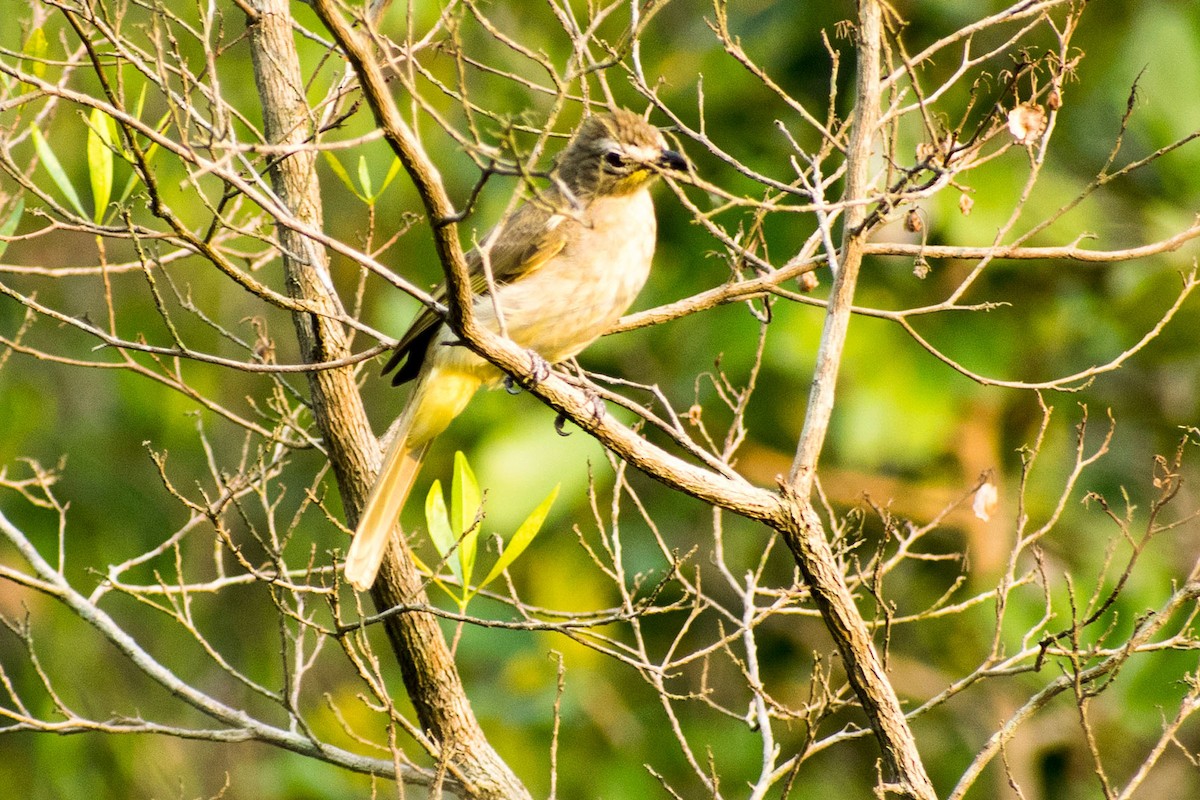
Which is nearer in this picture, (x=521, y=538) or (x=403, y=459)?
(x=521, y=538)

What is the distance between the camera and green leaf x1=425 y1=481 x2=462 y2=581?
12.5ft

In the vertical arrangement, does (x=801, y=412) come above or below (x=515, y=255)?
below

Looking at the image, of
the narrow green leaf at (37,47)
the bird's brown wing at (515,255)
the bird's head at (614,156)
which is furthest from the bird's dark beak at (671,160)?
the narrow green leaf at (37,47)

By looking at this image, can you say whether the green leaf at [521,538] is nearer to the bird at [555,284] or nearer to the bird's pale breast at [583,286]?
the bird at [555,284]

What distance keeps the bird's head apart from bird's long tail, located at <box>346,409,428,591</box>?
1071 millimetres

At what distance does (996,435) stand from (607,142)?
10.7ft

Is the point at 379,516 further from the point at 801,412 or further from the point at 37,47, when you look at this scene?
the point at 801,412

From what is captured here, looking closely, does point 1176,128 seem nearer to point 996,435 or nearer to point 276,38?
point 996,435

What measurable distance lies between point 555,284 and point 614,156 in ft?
1.62

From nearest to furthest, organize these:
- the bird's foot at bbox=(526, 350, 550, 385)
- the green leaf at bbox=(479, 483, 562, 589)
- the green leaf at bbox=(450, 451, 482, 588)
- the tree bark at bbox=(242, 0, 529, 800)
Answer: the bird's foot at bbox=(526, 350, 550, 385) → the green leaf at bbox=(479, 483, 562, 589) → the green leaf at bbox=(450, 451, 482, 588) → the tree bark at bbox=(242, 0, 529, 800)

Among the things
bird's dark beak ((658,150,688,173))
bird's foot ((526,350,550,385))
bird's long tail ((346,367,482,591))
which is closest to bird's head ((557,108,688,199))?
bird's dark beak ((658,150,688,173))

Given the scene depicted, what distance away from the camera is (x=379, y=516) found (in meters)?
4.22

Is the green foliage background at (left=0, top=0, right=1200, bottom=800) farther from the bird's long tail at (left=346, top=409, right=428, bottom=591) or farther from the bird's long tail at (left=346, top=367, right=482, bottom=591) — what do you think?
the bird's long tail at (left=346, top=409, right=428, bottom=591)

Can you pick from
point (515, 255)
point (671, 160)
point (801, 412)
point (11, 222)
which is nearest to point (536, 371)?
point (671, 160)
